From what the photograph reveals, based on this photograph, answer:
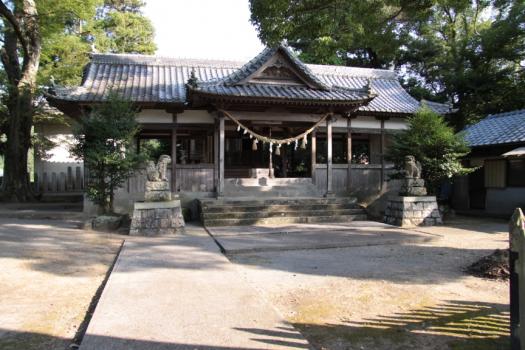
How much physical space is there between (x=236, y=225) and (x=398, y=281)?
21.7 ft

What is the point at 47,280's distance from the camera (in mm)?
5789

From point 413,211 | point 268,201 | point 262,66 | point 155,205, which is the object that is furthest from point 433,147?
point 155,205

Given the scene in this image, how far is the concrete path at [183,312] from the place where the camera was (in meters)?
3.49

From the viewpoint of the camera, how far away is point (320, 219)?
1269cm

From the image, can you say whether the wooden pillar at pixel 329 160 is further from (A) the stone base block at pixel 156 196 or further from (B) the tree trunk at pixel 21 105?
(B) the tree trunk at pixel 21 105

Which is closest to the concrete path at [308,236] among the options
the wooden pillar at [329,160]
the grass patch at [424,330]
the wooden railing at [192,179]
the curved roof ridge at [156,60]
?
the wooden pillar at [329,160]

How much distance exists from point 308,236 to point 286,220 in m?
2.75

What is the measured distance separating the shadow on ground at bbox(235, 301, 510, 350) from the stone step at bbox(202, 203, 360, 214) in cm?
824

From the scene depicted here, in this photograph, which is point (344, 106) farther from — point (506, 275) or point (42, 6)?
point (42, 6)

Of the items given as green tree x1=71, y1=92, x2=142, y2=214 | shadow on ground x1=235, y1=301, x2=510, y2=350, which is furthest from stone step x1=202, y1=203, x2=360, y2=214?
shadow on ground x1=235, y1=301, x2=510, y2=350

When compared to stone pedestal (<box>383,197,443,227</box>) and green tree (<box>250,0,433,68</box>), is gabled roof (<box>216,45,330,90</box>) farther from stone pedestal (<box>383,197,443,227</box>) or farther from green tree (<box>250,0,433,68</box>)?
stone pedestal (<box>383,197,443,227</box>)

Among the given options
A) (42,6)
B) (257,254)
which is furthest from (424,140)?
(42,6)

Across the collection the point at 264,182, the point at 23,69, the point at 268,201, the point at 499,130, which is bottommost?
the point at 268,201

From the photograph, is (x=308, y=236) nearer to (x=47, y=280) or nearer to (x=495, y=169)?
(x=47, y=280)
